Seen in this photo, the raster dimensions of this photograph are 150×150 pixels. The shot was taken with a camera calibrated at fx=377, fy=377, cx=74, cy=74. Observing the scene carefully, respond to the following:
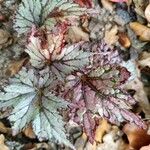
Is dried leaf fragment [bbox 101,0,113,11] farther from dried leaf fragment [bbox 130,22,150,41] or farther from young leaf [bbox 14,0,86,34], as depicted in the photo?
young leaf [bbox 14,0,86,34]

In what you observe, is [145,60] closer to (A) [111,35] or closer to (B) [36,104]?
(A) [111,35]

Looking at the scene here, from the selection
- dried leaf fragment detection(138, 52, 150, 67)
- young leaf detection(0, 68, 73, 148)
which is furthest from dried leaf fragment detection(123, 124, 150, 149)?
young leaf detection(0, 68, 73, 148)

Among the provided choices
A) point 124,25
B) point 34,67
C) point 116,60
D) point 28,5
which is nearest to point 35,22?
point 28,5

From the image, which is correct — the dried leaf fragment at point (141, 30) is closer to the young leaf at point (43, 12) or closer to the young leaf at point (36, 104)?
the young leaf at point (43, 12)

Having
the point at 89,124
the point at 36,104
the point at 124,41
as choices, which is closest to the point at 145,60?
the point at 124,41

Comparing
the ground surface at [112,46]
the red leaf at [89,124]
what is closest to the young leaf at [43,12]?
the ground surface at [112,46]
